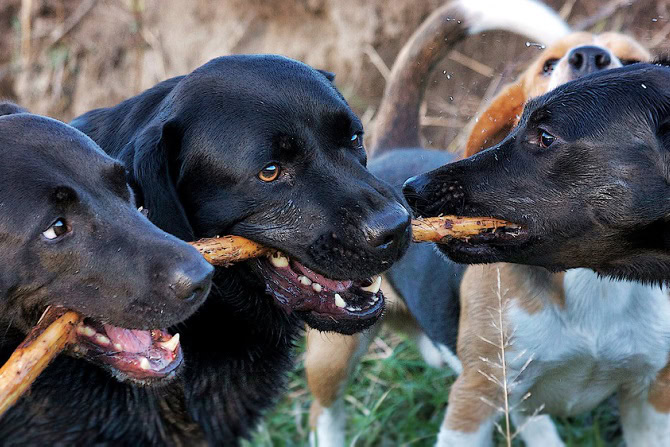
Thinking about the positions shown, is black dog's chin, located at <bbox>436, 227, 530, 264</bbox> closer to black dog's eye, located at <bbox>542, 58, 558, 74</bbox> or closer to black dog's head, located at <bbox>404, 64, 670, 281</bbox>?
black dog's head, located at <bbox>404, 64, 670, 281</bbox>

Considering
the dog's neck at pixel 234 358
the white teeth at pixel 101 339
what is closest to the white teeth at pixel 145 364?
the white teeth at pixel 101 339

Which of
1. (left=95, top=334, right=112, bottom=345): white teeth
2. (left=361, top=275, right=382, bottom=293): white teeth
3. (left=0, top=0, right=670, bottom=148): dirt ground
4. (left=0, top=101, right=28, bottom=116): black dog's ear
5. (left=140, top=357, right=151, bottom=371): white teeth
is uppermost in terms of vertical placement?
(left=0, top=101, right=28, bottom=116): black dog's ear

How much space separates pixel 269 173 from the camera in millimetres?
3109

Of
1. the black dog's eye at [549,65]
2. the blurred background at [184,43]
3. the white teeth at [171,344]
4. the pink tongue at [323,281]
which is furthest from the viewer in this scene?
the blurred background at [184,43]

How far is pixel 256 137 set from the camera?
3.10 metres

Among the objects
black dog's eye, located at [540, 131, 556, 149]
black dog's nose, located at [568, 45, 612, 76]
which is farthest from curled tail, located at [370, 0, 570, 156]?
black dog's eye, located at [540, 131, 556, 149]

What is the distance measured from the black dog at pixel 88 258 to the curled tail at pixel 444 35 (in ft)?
8.39

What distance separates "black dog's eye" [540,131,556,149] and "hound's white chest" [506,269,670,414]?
687 millimetres

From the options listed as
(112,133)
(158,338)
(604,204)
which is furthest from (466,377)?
(112,133)

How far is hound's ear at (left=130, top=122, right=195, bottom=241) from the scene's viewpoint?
10.3 ft

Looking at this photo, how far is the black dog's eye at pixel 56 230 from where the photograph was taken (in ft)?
9.05

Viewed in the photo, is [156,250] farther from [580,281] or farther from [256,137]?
[580,281]

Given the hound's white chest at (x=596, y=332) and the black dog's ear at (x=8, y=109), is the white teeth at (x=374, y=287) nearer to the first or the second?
the hound's white chest at (x=596, y=332)

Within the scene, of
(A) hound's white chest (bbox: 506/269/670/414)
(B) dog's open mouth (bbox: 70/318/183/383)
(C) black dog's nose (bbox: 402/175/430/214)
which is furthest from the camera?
(A) hound's white chest (bbox: 506/269/670/414)
